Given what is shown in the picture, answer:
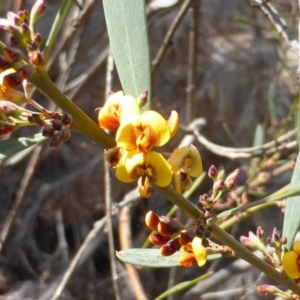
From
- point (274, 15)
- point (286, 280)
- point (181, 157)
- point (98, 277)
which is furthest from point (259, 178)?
point (98, 277)

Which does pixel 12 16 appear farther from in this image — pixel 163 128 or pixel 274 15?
Result: pixel 274 15

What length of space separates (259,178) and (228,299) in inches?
50.7

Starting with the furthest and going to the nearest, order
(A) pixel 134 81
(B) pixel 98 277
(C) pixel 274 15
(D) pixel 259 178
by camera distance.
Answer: (B) pixel 98 277, (D) pixel 259 178, (C) pixel 274 15, (A) pixel 134 81

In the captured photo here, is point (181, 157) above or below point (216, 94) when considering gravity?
above

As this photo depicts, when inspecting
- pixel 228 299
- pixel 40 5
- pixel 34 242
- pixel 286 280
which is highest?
pixel 40 5

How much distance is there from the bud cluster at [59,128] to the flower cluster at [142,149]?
0.06 m

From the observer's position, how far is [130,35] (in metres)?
0.82

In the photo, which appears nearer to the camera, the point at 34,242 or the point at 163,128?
the point at 163,128

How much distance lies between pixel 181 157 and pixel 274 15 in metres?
0.78

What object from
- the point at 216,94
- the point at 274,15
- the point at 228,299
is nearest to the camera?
the point at 274,15

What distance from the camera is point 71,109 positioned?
0.69m

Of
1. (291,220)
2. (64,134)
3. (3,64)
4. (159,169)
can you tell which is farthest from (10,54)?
(291,220)

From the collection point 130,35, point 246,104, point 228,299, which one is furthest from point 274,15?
point 246,104

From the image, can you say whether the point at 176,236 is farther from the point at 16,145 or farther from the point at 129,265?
the point at 129,265
